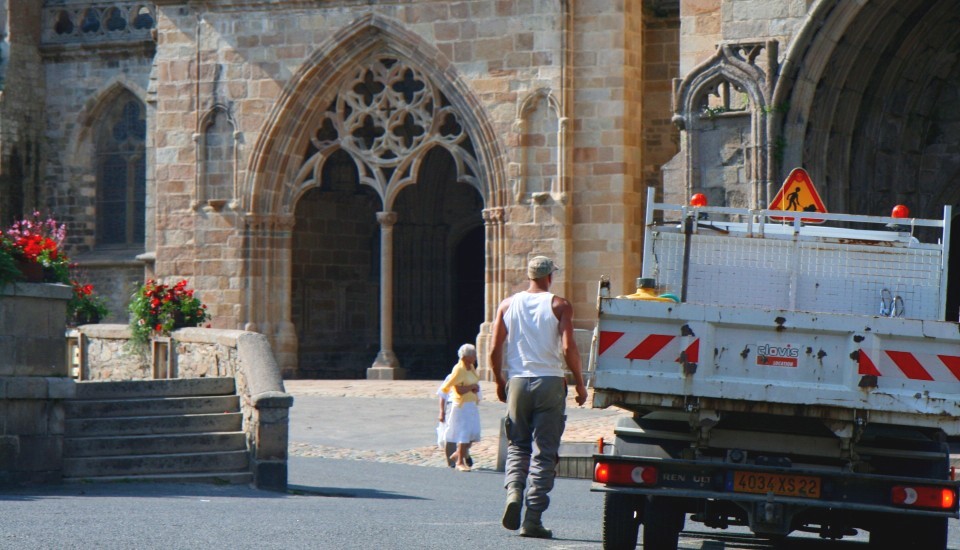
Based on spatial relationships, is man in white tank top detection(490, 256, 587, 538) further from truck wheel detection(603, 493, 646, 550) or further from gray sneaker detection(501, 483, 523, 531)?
truck wheel detection(603, 493, 646, 550)

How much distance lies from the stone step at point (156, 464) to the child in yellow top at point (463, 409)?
7.88 feet

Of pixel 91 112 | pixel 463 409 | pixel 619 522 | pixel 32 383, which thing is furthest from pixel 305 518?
pixel 91 112

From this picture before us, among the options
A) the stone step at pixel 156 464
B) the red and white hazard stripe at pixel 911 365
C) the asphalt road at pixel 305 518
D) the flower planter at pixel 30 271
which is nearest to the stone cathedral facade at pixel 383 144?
the asphalt road at pixel 305 518

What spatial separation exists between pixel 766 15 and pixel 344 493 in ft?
22.3

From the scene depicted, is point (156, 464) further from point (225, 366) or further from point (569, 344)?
point (569, 344)

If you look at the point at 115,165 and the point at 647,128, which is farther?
the point at 115,165

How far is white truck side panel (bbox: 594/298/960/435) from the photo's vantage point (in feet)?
25.6

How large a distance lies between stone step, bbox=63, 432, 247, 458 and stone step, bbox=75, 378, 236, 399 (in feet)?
2.06

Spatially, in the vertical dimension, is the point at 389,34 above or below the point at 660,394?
above

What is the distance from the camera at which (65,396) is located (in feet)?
38.6

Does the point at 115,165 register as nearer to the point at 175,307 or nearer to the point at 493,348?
Answer: the point at 175,307

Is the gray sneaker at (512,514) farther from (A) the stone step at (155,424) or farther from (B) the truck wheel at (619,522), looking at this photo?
(A) the stone step at (155,424)

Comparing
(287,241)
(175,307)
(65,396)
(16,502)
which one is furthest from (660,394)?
(287,241)

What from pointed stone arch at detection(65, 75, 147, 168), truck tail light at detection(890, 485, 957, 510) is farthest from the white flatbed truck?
pointed stone arch at detection(65, 75, 147, 168)
